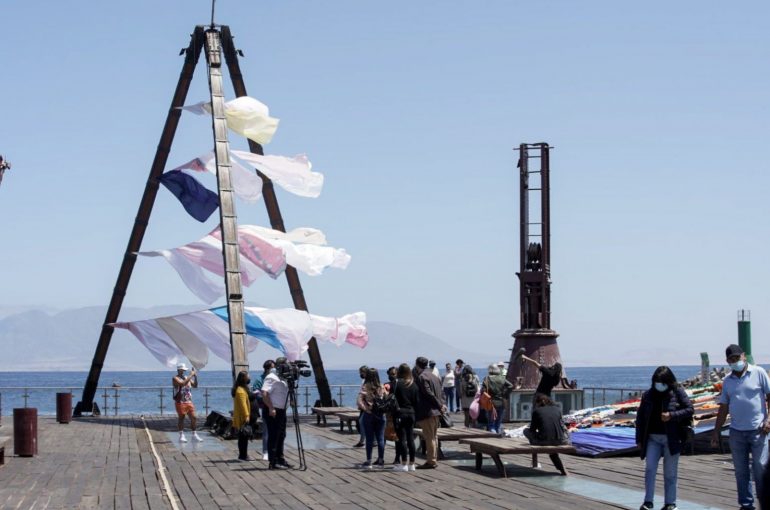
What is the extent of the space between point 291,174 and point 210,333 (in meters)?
4.91

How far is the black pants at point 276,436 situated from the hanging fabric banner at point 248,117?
13114 mm

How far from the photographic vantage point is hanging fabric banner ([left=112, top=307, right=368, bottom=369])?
29.5 m

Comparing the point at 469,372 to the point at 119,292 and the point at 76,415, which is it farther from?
the point at 76,415

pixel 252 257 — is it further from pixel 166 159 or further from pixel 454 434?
pixel 454 434

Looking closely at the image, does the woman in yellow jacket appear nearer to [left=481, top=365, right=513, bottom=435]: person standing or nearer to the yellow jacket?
the yellow jacket

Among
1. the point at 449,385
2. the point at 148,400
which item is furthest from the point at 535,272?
the point at 148,400

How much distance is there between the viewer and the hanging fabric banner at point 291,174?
1243 inches

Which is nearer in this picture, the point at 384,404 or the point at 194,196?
the point at 384,404

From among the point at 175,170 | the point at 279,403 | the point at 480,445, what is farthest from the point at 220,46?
the point at 480,445

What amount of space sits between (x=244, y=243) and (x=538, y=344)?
26.6 feet

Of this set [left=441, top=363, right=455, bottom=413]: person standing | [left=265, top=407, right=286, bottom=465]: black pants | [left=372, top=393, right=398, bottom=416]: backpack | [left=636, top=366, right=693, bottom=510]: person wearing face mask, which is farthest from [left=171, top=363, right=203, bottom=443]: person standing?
[left=636, top=366, right=693, bottom=510]: person wearing face mask

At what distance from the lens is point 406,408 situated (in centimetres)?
1859

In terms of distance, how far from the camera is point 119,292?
3309cm

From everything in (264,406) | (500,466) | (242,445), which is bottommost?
(500,466)
